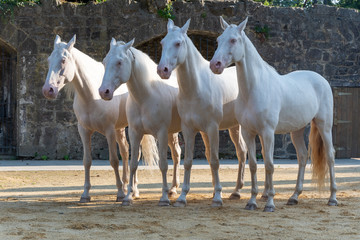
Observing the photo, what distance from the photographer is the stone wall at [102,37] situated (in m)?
13.3

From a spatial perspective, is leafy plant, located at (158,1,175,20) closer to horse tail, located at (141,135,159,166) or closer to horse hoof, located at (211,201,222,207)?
horse tail, located at (141,135,159,166)

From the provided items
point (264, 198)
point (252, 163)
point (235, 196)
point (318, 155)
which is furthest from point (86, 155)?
point (318, 155)

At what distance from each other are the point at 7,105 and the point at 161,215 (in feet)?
31.1

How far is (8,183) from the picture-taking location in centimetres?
930

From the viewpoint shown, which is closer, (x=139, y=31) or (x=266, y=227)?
(x=266, y=227)

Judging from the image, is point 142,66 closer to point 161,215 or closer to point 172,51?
point 172,51

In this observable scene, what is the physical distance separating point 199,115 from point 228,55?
35.5 inches

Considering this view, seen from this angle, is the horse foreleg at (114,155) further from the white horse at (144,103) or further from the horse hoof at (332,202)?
the horse hoof at (332,202)

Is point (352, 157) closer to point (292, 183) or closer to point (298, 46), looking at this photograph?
point (298, 46)

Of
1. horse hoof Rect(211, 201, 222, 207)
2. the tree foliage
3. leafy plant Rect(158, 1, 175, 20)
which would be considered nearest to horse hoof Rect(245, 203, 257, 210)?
horse hoof Rect(211, 201, 222, 207)

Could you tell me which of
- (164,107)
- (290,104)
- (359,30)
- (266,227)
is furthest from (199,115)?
(359,30)

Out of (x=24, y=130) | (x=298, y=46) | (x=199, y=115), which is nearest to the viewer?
(x=199, y=115)

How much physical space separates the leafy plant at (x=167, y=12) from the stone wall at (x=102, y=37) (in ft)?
0.37

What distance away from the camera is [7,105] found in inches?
572
